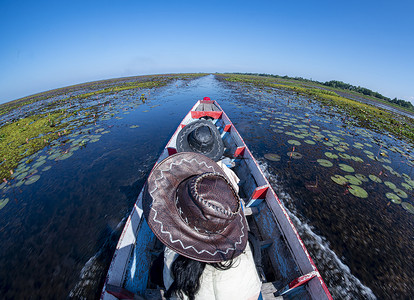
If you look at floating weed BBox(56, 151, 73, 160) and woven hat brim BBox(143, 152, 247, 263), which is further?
floating weed BBox(56, 151, 73, 160)

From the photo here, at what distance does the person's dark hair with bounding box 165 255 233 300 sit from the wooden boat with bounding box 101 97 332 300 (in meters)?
1.28

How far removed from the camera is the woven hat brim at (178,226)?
153cm

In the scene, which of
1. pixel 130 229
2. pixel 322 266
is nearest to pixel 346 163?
pixel 322 266

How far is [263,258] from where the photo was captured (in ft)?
12.5

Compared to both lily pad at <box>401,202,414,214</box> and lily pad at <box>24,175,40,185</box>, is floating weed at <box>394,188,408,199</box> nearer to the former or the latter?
lily pad at <box>401,202,414,214</box>

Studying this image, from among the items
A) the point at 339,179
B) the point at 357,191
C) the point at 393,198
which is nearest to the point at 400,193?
the point at 393,198

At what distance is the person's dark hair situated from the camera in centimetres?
164

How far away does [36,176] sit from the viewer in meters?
7.44

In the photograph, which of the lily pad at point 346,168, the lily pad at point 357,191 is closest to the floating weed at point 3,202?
the lily pad at point 357,191

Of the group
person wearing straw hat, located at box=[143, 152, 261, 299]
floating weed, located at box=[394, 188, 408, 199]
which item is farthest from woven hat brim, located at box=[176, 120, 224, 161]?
floating weed, located at box=[394, 188, 408, 199]

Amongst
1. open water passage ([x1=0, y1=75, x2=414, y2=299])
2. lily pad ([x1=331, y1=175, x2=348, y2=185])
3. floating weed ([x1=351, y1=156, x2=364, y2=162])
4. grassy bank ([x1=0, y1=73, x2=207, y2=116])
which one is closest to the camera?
open water passage ([x1=0, y1=75, x2=414, y2=299])

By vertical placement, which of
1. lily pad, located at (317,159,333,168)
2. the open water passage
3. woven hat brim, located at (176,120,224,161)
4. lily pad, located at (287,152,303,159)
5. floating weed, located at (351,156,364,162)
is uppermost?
woven hat brim, located at (176,120,224,161)

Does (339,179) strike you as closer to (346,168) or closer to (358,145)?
(346,168)

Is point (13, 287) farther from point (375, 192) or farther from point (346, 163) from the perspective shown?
point (346, 163)
